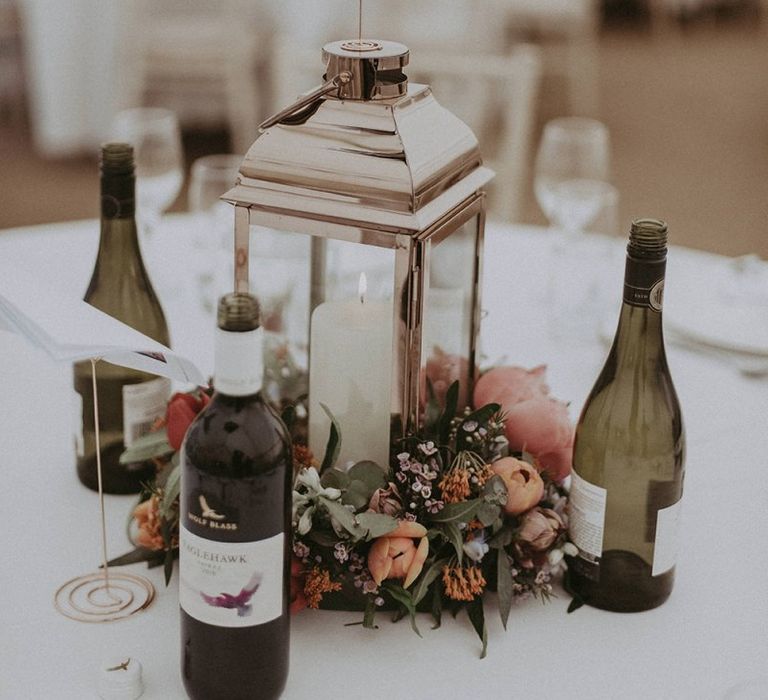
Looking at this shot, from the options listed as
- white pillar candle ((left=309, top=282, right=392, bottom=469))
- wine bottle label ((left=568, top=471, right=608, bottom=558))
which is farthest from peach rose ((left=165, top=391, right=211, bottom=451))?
wine bottle label ((left=568, top=471, right=608, bottom=558))

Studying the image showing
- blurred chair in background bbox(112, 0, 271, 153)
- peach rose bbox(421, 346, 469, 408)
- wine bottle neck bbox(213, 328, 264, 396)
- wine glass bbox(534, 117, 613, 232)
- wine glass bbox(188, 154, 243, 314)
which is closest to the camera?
wine bottle neck bbox(213, 328, 264, 396)

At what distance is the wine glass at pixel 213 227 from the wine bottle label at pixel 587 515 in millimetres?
601

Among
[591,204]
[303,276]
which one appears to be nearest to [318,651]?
[303,276]

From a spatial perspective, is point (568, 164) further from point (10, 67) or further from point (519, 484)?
point (10, 67)

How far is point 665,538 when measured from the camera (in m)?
0.94

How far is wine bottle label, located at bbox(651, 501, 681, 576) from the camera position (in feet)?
3.07

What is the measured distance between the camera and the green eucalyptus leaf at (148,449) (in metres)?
1.01

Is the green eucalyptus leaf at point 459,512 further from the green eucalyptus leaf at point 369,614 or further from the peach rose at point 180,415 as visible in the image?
the peach rose at point 180,415

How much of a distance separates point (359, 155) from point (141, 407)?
13.1 inches

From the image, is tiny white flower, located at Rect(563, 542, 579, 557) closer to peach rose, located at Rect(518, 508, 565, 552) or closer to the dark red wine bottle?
peach rose, located at Rect(518, 508, 565, 552)

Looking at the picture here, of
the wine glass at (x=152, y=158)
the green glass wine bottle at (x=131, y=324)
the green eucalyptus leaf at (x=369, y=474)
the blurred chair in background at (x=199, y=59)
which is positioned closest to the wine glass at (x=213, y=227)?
the wine glass at (x=152, y=158)

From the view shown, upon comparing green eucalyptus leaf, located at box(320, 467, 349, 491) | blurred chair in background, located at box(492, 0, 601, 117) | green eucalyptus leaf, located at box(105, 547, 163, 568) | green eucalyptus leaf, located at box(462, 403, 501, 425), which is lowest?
blurred chair in background, located at box(492, 0, 601, 117)

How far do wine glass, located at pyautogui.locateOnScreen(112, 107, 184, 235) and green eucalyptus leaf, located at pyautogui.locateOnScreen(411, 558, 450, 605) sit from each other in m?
0.80

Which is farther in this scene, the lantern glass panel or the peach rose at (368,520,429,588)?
the lantern glass panel
